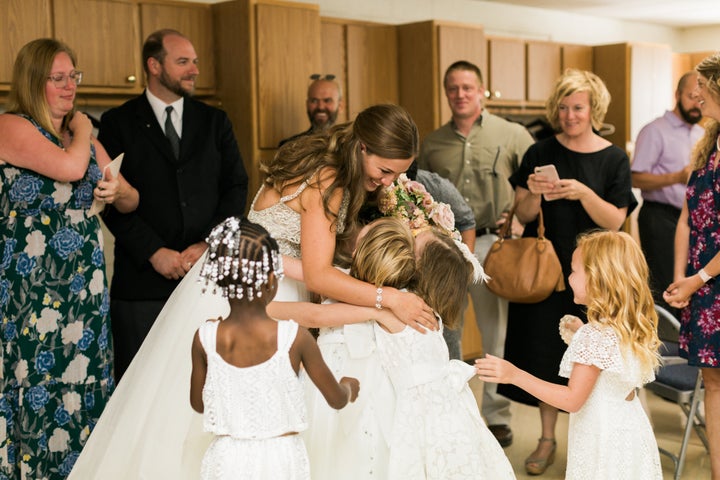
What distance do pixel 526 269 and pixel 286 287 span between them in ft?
4.37

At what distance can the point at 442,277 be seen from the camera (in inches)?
109

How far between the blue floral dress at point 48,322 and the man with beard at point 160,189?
0.37m

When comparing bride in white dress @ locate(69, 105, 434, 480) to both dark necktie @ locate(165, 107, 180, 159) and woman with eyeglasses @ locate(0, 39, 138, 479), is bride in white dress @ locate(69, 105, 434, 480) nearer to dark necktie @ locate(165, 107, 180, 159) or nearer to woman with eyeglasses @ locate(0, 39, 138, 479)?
woman with eyeglasses @ locate(0, 39, 138, 479)

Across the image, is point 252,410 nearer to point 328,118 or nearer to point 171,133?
point 171,133

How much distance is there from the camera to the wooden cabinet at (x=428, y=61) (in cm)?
621

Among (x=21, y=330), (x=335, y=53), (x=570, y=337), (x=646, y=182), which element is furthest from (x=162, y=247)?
(x=646, y=182)

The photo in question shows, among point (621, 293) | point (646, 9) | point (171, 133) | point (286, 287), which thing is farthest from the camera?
point (646, 9)

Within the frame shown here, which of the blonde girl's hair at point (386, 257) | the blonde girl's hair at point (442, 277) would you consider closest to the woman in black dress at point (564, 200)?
the blonde girl's hair at point (442, 277)

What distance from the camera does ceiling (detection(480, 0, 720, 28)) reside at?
7.94 m

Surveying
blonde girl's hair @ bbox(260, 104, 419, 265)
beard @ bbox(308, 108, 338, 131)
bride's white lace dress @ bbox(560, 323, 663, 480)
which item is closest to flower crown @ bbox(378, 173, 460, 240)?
blonde girl's hair @ bbox(260, 104, 419, 265)

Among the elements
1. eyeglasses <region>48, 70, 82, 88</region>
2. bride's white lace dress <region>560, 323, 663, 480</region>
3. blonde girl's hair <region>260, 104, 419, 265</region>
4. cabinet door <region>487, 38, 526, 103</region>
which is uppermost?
cabinet door <region>487, 38, 526, 103</region>

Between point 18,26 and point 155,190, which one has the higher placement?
point 18,26

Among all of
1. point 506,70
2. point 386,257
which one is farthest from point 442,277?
point 506,70

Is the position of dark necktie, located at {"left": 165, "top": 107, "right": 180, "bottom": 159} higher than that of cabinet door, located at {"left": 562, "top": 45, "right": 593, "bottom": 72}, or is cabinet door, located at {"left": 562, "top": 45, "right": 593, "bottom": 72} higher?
cabinet door, located at {"left": 562, "top": 45, "right": 593, "bottom": 72}
